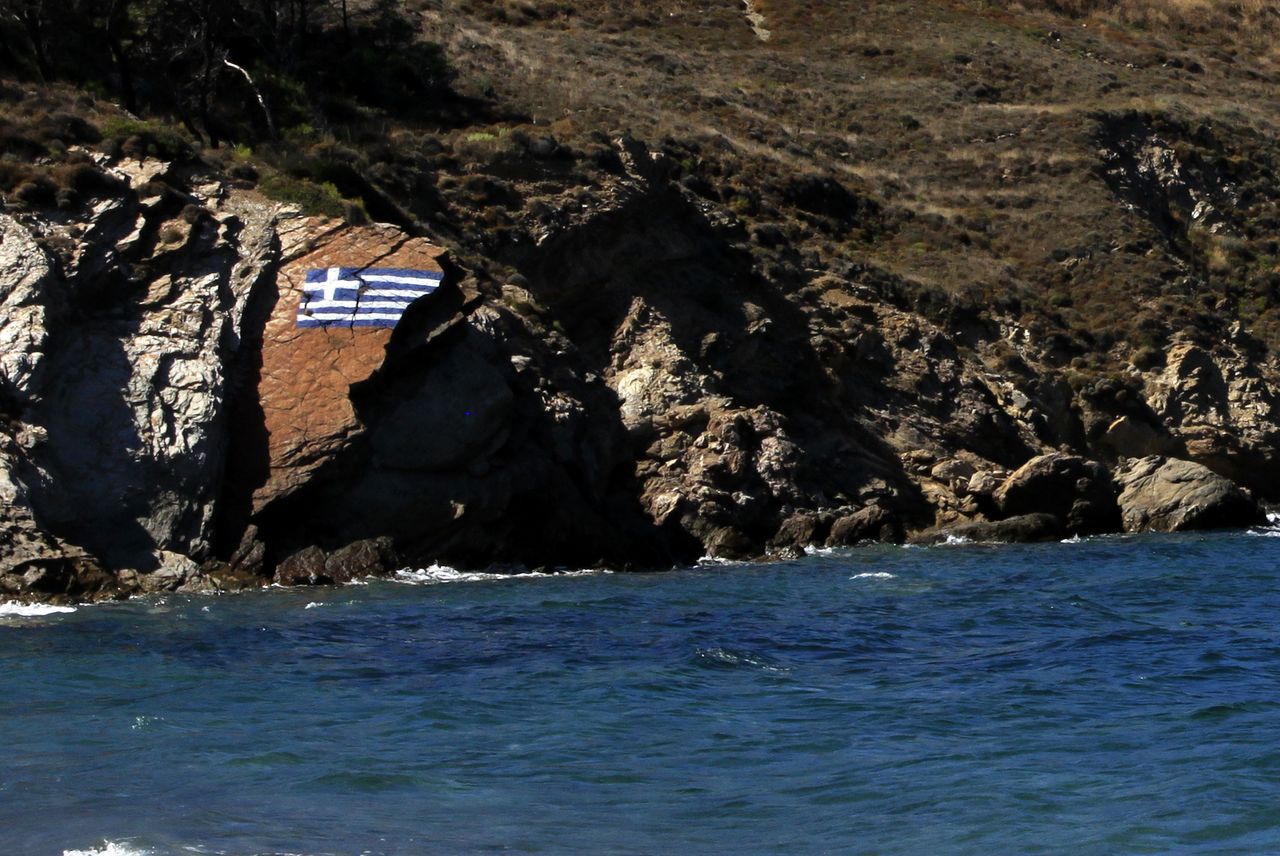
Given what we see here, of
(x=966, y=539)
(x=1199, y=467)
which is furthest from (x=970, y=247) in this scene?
(x=966, y=539)

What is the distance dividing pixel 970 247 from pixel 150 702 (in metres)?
36.9

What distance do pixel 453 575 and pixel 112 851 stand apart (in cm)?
1472

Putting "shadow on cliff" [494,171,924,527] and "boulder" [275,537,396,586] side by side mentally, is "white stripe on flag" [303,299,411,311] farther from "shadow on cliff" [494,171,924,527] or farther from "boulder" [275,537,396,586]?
"shadow on cliff" [494,171,924,527]

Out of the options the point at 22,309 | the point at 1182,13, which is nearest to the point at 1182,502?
the point at 22,309

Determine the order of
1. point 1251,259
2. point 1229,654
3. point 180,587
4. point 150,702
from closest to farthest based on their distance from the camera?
point 150,702
point 1229,654
point 180,587
point 1251,259

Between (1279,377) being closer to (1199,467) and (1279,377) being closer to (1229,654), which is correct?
(1199,467)

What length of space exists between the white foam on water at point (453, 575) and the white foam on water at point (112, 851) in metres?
13.4

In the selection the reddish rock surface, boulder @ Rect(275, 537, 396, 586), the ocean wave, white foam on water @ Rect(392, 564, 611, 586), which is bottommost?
white foam on water @ Rect(392, 564, 611, 586)

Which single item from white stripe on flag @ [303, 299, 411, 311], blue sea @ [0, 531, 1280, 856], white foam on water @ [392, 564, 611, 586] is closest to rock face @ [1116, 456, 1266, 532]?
blue sea @ [0, 531, 1280, 856]

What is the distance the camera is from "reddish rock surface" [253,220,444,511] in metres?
24.0

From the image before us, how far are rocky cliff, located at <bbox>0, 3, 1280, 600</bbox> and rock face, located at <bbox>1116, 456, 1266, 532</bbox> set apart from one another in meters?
0.09

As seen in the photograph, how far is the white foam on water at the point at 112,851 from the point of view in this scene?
358 inches

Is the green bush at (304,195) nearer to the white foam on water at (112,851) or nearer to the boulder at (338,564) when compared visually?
the boulder at (338,564)

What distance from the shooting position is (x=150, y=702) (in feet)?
44.4
